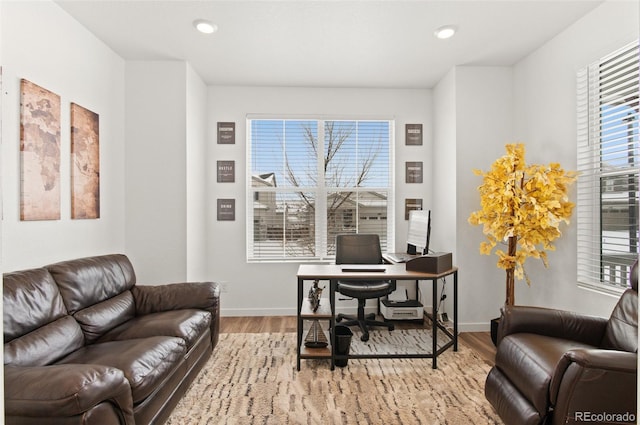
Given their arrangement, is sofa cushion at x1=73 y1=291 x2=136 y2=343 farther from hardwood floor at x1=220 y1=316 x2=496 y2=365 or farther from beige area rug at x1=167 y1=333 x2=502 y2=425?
hardwood floor at x1=220 y1=316 x2=496 y2=365

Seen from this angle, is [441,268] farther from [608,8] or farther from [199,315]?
[608,8]

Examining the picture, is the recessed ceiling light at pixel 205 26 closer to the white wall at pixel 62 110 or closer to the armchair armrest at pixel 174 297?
the white wall at pixel 62 110

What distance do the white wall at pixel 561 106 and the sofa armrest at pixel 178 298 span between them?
9.68 ft

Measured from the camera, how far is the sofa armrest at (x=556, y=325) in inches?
91.5

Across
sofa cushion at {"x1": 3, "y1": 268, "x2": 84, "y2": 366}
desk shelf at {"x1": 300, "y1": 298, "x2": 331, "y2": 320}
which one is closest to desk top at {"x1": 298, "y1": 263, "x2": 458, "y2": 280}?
desk shelf at {"x1": 300, "y1": 298, "x2": 331, "y2": 320}

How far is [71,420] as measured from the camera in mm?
1557

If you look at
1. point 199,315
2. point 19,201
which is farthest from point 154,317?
point 19,201

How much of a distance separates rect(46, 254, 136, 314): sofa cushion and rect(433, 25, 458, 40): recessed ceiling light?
3.24 metres

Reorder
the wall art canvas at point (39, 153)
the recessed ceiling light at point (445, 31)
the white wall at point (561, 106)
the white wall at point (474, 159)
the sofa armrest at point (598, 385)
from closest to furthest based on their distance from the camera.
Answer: the sofa armrest at point (598, 385), the wall art canvas at point (39, 153), the white wall at point (561, 106), the recessed ceiling light at point (445, 31), the white wall at point (474, 159)

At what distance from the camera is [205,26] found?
311cm

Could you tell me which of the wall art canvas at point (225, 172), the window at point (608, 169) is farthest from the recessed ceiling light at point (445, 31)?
the wall art canvas at point (225, 172)

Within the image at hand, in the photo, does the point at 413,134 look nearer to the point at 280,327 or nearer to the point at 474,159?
the point at 474,159

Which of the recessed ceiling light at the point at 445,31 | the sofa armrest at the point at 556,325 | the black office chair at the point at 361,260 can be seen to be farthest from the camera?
the black office chair at the point at 361,260

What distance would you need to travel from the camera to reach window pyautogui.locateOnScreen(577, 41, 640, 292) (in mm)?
2678
